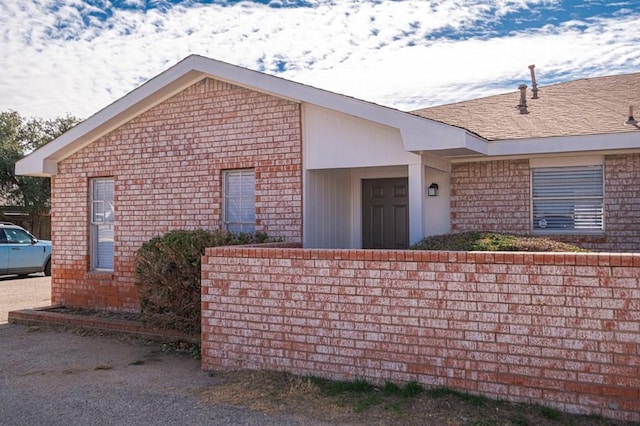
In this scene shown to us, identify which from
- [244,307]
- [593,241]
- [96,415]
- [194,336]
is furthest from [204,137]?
[593,241]

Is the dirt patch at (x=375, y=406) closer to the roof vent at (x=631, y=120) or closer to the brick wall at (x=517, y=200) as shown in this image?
the brick wall at (x=517, y=200)

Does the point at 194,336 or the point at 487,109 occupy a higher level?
the point at 487,109

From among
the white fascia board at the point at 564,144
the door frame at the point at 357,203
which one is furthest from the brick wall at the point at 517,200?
the door frame at the point at 357,203

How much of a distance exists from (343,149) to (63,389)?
4881 mm

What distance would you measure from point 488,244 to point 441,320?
212cm

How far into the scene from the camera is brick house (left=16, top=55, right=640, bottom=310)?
346 inches

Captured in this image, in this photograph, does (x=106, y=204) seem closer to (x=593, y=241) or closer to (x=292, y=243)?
(x=292, y=243)

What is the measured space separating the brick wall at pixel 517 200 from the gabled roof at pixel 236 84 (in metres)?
0.89

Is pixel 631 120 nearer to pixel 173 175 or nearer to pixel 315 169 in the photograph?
pixel 315 169

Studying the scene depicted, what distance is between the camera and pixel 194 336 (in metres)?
8.63

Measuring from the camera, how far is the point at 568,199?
921cm

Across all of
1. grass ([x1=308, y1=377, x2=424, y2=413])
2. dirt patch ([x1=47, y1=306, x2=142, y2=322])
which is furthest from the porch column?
dirt patch ([x1=47, y1=306, x2=142, y2=322])

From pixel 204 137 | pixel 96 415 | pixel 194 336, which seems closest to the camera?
pixel 96 415

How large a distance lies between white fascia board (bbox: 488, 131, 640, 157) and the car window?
584 inches
